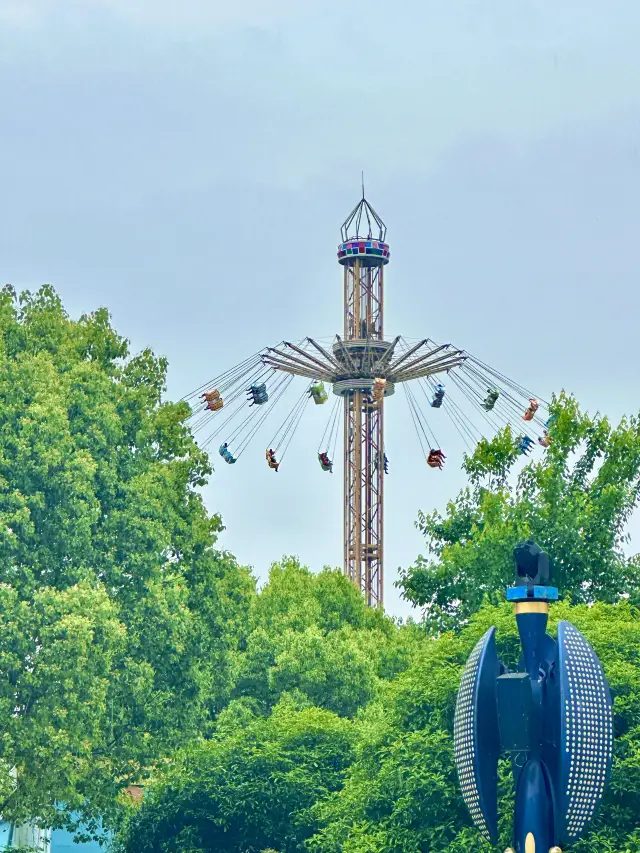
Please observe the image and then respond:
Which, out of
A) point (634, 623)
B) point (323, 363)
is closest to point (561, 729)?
point (634, 623)

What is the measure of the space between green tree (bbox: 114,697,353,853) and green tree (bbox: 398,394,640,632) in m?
4.58

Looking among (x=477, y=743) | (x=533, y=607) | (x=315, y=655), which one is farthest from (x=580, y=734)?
(x=315, y=655)

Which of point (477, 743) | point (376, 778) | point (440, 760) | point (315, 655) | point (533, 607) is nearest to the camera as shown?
point (477, 743)

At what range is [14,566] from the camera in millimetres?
33312

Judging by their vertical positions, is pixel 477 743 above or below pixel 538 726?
below

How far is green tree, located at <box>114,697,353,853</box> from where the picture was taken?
36.9 m

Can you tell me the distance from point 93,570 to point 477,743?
18988mm

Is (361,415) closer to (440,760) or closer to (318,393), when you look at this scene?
(318,393)

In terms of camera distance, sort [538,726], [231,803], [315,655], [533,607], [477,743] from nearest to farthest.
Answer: [538,726], [477,743], [533,607], [231,803], [315,655]

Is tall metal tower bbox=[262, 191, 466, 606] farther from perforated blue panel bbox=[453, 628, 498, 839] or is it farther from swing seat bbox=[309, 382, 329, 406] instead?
perforated blue panel bbox=[453, 628, 498, 839]

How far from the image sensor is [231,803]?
36938 mm

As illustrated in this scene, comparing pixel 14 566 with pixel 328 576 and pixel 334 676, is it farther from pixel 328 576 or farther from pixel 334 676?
pixel 328 576

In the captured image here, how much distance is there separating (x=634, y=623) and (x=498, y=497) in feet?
29.9

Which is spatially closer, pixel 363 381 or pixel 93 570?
pixel 93 570
